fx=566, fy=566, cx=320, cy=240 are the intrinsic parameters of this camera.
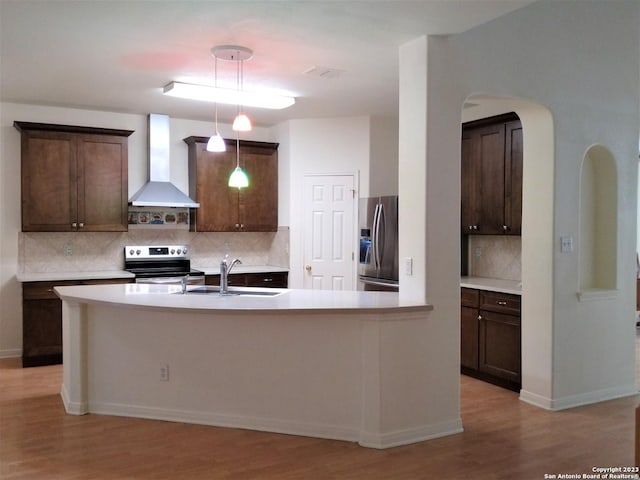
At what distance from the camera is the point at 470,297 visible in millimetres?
5320

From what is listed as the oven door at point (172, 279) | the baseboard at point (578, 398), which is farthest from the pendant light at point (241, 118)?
the baseboard at point (578, 398)

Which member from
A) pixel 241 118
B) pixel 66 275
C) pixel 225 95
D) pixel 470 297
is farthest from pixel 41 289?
pixel 470 297

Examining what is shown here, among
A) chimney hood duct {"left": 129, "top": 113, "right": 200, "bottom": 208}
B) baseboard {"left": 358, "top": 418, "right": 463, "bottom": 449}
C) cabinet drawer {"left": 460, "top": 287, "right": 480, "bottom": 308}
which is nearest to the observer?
baseboard {"left": 358, "top": 418, "right": 463, "bottom": 449}

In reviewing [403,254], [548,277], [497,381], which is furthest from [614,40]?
[497,381]

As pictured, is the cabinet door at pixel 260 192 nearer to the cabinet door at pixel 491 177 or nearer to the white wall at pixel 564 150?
the cabinet door at pixel 491 177

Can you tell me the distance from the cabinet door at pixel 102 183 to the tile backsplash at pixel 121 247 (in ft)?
1.05

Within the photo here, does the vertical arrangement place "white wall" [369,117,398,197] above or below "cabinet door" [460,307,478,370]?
above

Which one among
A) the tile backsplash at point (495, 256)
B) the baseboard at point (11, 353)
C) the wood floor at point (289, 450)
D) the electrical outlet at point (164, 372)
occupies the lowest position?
the wood floor at point (289, 450)

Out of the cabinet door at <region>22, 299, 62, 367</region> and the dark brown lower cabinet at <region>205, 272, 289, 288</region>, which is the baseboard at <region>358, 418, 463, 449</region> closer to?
the dark brown lower cabinet at <region>205, 272, 289, 288</region>

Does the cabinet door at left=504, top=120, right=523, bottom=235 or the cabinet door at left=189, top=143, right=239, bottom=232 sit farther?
the cabinet door at left=189, top=143, right=239, bottom=232

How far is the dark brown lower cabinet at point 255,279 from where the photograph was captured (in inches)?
257

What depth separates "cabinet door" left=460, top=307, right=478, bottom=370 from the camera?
5.29 meters

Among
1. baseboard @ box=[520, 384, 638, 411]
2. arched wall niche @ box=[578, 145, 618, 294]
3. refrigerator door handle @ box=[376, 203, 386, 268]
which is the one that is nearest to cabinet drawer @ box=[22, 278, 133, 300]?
refrigerator door handle @ box=[376, 203, 386, 268]

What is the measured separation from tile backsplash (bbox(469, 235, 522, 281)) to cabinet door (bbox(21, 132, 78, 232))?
4.35m
